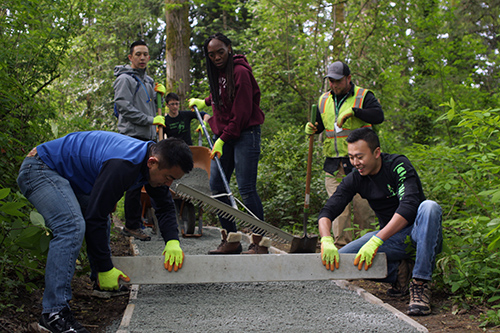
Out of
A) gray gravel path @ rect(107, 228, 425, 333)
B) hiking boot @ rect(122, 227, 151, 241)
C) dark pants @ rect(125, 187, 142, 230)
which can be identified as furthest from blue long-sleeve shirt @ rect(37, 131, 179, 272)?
hiking boot @ rect(122, 227, 151, 241)

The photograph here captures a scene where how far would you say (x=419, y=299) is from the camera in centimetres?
256

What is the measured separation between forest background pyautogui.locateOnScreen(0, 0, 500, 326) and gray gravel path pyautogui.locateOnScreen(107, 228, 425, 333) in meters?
0.60

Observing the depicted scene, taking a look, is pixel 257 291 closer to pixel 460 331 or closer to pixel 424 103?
pixel 460 331

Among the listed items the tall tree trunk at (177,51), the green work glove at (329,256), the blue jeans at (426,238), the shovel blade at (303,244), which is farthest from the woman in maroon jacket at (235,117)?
the tall tree trunk at (177,51)

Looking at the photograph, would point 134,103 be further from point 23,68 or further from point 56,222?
point 56,222

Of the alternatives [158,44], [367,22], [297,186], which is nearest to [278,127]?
[367,22]

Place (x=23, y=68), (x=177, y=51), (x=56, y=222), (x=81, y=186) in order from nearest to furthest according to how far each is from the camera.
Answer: (x=56, y=222), (x=81, y=186), (x=23, y=68), (x=177, y=51)

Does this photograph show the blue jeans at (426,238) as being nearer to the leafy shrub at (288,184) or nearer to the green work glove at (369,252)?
the green work glove at (369,252)

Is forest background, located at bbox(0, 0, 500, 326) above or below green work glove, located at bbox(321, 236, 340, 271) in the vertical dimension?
above

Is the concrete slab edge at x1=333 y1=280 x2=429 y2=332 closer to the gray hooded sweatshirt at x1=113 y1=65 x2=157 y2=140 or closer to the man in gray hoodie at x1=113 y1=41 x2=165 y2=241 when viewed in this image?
the man in gray hoodie at x1=113 y1=41 x2=165 y2=241

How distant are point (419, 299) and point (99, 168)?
6.91 ft

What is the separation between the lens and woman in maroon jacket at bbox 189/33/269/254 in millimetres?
3674

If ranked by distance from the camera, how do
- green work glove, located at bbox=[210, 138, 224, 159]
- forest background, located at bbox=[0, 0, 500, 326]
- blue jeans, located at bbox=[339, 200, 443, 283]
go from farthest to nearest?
1. green work glove, located at bbox=[210, 138, 224, 159]
2. forest background, located at bbox=[0, 0, 500, 326]
3. blue jeans, located at bbox=[339, 200, 443, 283]

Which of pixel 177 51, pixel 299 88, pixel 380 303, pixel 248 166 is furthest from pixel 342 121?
pixel 177 51
